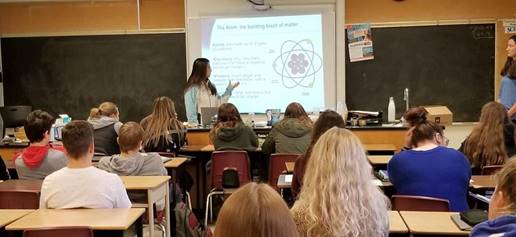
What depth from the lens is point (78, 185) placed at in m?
2.91

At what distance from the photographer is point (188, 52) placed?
738 cm

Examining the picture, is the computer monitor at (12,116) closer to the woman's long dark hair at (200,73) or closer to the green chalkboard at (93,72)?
the green chalkboard at (93,72)

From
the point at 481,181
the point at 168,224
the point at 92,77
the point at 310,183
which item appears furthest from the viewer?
the point at 92,77

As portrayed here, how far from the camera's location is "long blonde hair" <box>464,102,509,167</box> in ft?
13.8

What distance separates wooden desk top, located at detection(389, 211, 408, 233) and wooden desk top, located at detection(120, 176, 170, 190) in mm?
1584

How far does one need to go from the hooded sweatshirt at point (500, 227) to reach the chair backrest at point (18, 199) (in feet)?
8.45

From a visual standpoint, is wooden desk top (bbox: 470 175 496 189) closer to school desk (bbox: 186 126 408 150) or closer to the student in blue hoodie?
the student in blue hoodie

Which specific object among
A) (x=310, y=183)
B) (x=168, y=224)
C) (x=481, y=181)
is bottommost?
(x=168, y=224)

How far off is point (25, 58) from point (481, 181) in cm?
665

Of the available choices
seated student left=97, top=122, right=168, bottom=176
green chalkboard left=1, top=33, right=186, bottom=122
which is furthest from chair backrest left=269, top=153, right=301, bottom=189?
green chalkboard left=1, top=33, right=186, bottom=122

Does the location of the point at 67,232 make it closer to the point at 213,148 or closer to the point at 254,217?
the point at 254,217

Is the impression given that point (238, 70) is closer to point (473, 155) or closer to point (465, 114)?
point (465, 114)

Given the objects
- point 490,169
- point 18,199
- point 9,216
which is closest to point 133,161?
point 18,199

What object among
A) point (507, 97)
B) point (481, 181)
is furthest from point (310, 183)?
point (507, 97)
